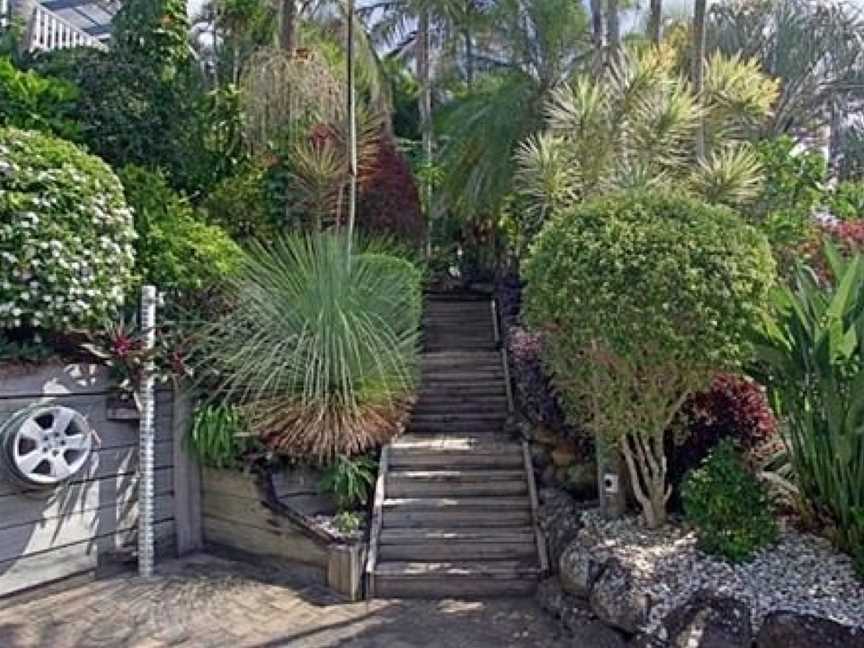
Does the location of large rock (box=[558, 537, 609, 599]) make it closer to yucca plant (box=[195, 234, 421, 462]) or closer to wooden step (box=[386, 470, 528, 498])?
wooden step (box=[386, 470, 528, 498])

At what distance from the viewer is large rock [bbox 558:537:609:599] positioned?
14.4 feet

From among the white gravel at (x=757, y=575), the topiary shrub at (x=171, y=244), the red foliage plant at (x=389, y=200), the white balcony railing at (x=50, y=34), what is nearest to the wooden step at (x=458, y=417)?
the topiary shrub at (x=171, y=244)

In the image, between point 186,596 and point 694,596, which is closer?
point 694,596

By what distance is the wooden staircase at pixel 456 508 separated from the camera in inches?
190

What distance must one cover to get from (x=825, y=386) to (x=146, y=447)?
166 inches

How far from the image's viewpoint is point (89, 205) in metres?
5.05

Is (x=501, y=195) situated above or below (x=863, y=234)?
above

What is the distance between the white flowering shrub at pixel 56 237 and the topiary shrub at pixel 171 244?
1.61ft

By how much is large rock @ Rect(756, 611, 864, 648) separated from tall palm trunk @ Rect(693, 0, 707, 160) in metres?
4.12

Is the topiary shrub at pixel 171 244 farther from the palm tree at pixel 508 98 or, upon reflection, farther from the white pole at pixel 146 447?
the palm tree at pixel 508 98

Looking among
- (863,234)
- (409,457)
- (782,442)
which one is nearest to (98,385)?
(409,457)

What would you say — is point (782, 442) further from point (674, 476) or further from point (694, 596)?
point (694, 596)

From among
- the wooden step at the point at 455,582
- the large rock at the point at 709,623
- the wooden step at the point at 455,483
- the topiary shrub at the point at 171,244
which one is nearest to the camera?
the large rock at the point at 709,623

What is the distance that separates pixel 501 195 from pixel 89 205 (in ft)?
19.1
